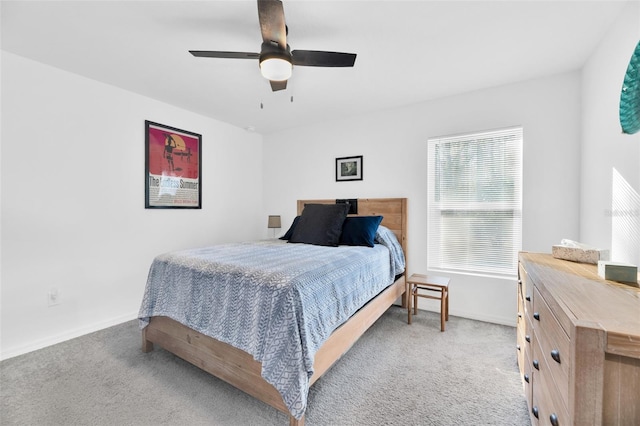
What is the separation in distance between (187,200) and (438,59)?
10.5ft

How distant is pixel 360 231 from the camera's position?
294 cm

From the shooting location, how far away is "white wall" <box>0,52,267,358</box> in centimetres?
225

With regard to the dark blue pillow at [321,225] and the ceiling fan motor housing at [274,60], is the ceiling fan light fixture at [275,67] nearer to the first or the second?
the ceiling fan motor housing at [274,60]

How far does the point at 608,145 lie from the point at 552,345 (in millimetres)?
1776

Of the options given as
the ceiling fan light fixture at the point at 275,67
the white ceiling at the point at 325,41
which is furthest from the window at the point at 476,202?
the ceiling fan light fixture at the point at 275,67

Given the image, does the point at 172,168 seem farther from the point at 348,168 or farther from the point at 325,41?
the point at 325,41

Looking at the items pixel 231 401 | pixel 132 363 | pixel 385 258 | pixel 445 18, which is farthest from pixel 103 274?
pixel 445 18

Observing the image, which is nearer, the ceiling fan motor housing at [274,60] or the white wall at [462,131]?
the ceiling fan motor housing at [274,60]

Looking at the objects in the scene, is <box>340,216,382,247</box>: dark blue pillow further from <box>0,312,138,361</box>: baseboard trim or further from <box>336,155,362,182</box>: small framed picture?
<box>0,312,138,361</box>: baseboard trim

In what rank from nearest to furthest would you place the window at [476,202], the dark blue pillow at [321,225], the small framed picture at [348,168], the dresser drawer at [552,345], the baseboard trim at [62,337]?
the dresser drawer at [552,345] → the baseboard trim at [62,337] → the window at [476,202] → the dark blue pillow at [321,225] → the small framed picture at [348,168]

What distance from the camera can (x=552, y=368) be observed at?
97 centimetres

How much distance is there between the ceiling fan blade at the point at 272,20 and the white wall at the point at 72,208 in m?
2.25

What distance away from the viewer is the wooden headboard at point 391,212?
3.30 meters

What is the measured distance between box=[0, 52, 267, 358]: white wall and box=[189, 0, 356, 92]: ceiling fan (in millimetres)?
1787
